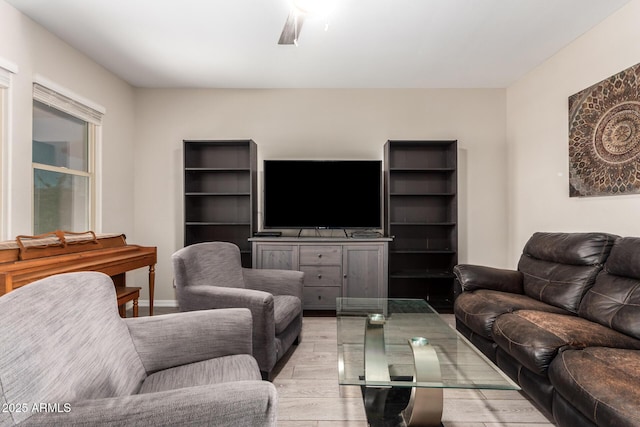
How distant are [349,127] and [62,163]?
2983 mm

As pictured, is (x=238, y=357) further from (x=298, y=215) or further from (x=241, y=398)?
(x=298, y=215)

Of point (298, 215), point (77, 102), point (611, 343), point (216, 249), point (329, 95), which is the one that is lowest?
point (611, 343)

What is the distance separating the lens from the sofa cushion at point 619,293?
1.89 m

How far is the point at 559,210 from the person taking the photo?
10.6 ft

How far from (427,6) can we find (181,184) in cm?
321

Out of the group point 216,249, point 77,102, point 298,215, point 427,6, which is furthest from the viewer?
point 298,215

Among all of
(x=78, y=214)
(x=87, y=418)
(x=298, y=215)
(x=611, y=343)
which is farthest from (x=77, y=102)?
(x=611, y=343)

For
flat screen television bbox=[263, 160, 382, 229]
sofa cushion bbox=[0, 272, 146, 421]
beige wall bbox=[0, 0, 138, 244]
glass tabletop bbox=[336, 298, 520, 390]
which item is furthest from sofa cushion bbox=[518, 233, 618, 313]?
beige wall bbox=[0, 0, 138, 244]

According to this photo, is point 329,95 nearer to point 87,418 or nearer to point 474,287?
point 474,287

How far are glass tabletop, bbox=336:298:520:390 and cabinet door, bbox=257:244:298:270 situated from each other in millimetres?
1149

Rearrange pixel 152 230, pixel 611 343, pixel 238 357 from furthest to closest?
pixel 152 230, pixel 611 343, pixel 238 357

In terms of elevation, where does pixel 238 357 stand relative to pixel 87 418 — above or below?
below

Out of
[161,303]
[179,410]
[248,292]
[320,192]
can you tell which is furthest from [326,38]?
[161,303]

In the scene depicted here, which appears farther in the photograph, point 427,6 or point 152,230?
point 152,230
